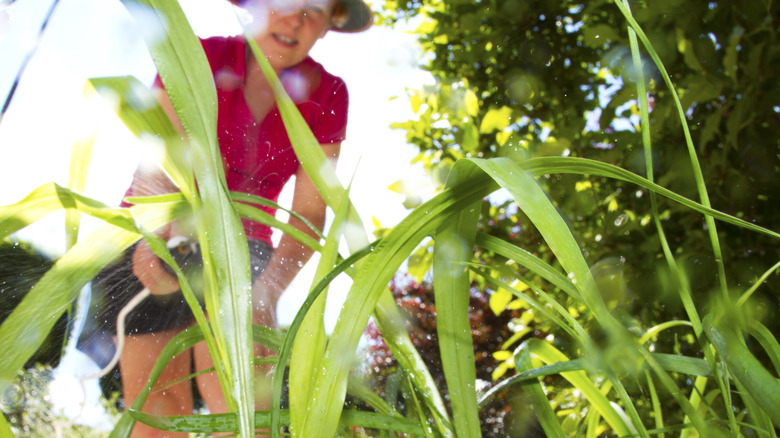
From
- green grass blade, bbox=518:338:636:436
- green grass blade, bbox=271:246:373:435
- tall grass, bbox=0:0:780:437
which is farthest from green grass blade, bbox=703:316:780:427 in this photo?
green grass blade, bbox=271:246:373:435

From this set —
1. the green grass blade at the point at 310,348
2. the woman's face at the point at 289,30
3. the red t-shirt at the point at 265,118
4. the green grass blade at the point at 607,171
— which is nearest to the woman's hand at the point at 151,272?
the red t-shirt at the point at 265,118

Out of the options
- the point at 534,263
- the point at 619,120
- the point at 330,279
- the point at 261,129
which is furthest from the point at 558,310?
the point at 619,120

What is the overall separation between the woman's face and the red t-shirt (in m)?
0.02

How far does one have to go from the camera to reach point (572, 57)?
893mm

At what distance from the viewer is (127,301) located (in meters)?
0.73

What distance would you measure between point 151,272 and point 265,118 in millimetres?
271

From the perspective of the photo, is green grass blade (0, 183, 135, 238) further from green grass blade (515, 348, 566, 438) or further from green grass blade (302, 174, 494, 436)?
green grass blade (515, 348, 566, 438)

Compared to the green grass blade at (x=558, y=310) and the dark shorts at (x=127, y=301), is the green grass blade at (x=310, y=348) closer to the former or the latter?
the green grass blade at (x=558, y=310)

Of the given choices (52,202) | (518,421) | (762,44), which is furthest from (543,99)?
(52,202)

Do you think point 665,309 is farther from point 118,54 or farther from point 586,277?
point 118,54

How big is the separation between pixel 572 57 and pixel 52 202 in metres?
0.87

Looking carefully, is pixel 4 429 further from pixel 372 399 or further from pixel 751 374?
pixel 751 374

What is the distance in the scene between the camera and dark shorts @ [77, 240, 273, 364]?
65 cm

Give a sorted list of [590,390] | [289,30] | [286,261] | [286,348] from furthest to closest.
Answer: [286,261] < [289,30] < [590,390] < [286,348]
